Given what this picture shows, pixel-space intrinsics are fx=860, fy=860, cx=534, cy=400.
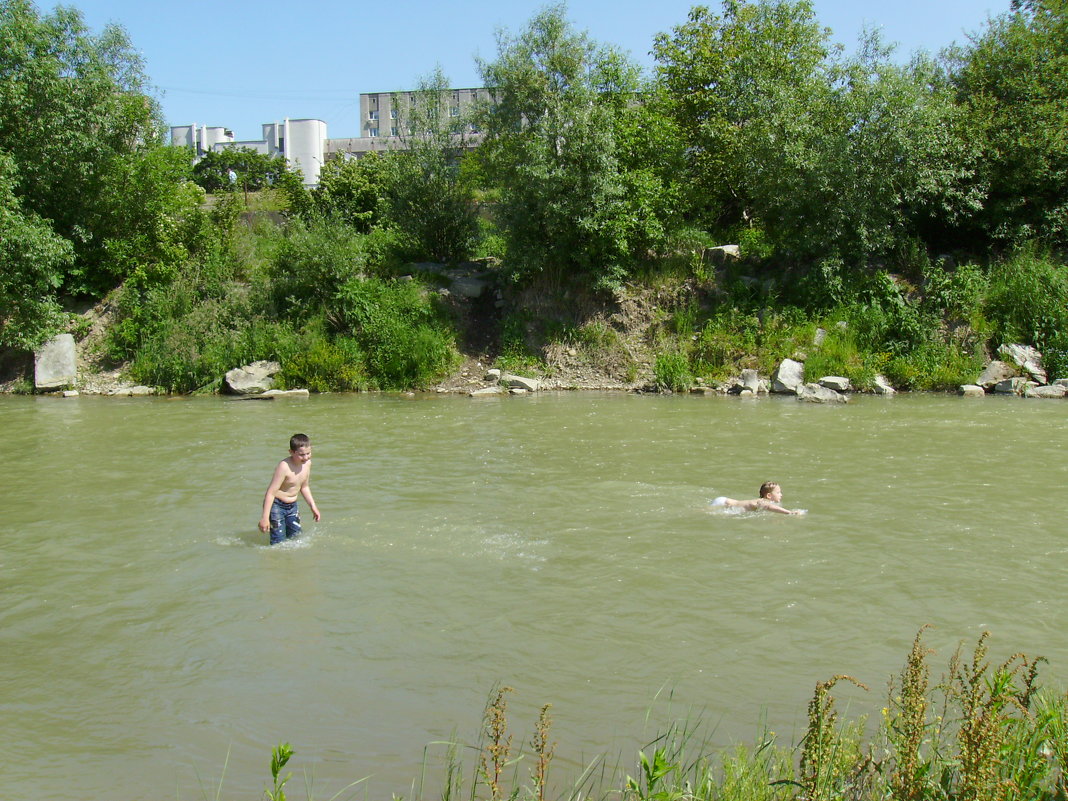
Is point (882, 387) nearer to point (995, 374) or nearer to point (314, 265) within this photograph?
point (995, 374)

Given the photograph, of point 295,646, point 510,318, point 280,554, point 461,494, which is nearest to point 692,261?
point 510,318

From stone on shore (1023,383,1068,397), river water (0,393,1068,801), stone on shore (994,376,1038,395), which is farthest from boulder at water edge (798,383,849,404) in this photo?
river water (0,393,1068,801)

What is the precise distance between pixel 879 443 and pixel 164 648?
1164cm

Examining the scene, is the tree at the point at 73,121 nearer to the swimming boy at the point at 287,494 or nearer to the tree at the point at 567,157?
the tree at the point at 567,157

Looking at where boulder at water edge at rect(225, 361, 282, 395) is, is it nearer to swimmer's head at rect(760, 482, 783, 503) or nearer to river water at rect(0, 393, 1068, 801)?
river water at rect(0, 393, 1068, 801)

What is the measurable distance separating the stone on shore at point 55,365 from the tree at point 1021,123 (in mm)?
24780

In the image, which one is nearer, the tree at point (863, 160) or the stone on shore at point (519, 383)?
the tree at point (863, 160)

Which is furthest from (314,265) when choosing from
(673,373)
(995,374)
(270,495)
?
(995,374)

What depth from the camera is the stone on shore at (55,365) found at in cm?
2361

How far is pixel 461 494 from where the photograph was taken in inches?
438

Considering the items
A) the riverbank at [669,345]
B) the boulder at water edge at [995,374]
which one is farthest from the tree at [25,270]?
the boulder at water edge at [995,374]

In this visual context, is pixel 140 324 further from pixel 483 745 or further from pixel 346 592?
pixel 483 745

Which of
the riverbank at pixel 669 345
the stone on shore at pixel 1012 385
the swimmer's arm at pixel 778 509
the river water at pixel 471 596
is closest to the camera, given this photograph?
the river water at pixel 471 596

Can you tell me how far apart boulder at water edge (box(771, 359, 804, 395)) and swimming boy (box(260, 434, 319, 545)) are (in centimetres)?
1451
